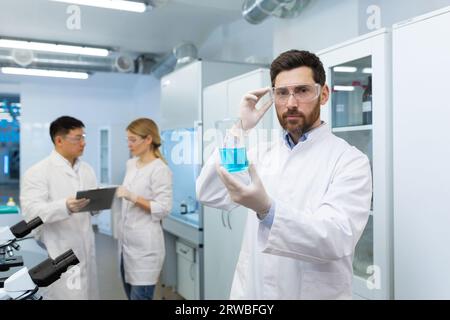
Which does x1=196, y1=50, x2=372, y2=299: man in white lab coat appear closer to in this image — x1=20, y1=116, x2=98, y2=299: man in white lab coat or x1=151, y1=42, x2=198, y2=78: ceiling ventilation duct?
x1=20, y1=116, x2=98, y2=299: man in white lab coat

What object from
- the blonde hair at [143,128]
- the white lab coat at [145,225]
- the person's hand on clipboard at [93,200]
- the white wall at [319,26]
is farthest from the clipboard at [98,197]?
the white wall at [319,26]

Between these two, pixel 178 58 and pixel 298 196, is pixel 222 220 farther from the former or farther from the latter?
pixel 178 58

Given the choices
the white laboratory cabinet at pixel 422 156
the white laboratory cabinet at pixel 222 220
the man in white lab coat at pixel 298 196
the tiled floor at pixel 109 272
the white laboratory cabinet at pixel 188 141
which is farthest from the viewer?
the white laboratory cabinet at pixel 188 141

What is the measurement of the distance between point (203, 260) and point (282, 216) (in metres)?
1.91

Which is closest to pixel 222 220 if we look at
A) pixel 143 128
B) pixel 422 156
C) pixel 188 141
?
pixel 188 141

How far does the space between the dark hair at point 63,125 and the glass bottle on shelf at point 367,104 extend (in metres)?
1.21

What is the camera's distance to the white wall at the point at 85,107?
1.55 meters

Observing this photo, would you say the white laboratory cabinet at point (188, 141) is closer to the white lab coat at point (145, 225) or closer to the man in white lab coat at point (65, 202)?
the white lab coat at point (145, 225)

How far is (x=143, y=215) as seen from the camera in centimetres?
205

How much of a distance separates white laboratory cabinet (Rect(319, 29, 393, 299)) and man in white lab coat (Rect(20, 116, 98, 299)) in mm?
1107

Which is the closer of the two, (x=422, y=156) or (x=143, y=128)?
(x=422, y=156)

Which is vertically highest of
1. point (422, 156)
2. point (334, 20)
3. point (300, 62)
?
point (334, 20)

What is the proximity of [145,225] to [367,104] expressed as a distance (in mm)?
1243

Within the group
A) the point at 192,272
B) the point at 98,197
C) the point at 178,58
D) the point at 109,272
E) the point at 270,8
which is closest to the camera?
the point at 98,197
